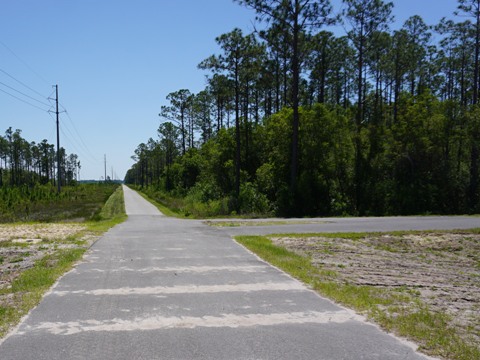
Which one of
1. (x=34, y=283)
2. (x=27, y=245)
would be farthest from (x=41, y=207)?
(x=34, y=283)

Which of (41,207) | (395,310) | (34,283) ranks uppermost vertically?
(41,207)

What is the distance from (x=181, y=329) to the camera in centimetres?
534

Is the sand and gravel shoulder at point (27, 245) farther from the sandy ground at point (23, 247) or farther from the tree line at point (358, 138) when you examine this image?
the tree line at point (358, 138)

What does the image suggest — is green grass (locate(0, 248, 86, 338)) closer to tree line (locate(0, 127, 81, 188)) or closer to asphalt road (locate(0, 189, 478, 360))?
asphalt road (locate(0, 189, 478, 360))

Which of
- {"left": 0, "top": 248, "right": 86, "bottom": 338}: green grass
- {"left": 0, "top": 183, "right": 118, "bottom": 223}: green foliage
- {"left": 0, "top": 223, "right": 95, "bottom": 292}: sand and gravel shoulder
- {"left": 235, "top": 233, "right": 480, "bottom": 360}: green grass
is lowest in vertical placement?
{"left": 235, "top": 233, "right": 480, "bottom": 360}: green grass

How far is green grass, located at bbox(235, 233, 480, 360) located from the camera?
15.7 ft

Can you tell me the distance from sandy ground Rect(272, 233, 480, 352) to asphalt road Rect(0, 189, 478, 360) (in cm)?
168

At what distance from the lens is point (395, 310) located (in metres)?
6.28

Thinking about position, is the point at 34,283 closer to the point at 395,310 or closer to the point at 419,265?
the point at 395,310

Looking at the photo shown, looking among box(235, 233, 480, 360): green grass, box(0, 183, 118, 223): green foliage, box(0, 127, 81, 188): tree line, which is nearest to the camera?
box(235, 233, 480, 360): green grass

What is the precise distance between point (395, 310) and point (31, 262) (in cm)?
875

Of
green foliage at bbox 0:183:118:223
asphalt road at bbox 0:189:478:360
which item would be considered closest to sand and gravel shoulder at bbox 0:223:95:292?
asphalt road at bbox 0:189:478:360

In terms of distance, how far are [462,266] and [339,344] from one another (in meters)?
8.69

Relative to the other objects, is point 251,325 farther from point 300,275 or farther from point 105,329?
point 300,275
